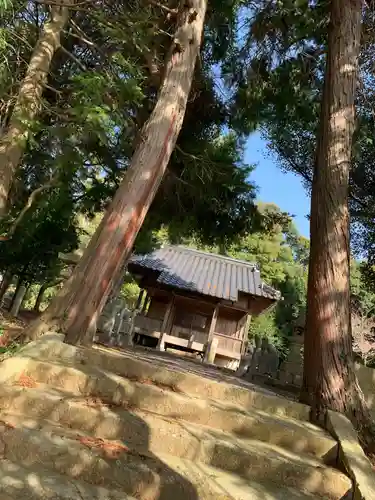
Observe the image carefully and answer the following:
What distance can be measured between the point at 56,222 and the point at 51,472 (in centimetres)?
790

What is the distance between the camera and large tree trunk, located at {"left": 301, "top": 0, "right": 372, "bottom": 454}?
11.7ft

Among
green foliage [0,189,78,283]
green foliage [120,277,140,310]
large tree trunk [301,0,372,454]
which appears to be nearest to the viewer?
large tree trunk [301,0,372,454]

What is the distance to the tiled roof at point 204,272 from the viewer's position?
1323cm

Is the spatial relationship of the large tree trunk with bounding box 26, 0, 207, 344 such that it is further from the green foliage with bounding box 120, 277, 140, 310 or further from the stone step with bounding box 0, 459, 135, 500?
the green foliage with bounding box 120, 277, 140, 310

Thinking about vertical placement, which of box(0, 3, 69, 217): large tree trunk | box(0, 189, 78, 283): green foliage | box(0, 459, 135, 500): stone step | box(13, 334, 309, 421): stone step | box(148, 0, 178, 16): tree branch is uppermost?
box(148, 0, 178, 16): tree branch

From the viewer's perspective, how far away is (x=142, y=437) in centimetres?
250

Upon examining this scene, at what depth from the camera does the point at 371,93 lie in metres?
7.34

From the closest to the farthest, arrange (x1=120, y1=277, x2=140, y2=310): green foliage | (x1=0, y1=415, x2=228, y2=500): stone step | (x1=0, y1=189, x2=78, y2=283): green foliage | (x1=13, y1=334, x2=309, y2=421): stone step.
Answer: (x1=0, y1=415, x2=228, y2=500): stone step, (x1=13, y1=334, x2=309, y2=421): stone step, (x1=0, y1=189, x2=78, y2=283): green foliage, (x1=120, y1=277, x2=140, y2=310): green foliage

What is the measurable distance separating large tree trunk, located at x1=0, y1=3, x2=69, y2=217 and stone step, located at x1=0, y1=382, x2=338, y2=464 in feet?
11.2

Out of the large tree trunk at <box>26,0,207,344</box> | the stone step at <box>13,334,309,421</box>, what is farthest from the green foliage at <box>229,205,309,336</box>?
the stone step at <box>13,334,309,421</box>

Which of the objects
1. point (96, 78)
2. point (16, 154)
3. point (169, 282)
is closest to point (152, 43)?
point (96, 78)

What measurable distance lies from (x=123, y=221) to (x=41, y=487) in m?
2.79

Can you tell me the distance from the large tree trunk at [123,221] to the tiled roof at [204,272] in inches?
329

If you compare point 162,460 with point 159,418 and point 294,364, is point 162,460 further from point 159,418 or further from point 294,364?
point 294,364
